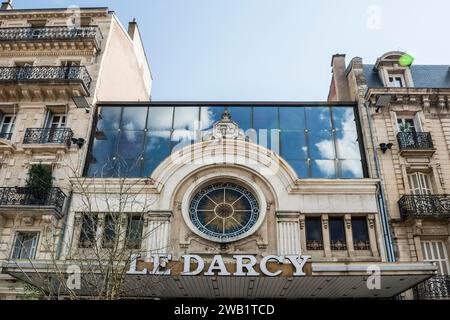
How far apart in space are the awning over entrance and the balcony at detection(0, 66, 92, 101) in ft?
27.6

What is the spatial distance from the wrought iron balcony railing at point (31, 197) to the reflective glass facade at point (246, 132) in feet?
5.30

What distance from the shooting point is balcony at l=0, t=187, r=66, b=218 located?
14867mm

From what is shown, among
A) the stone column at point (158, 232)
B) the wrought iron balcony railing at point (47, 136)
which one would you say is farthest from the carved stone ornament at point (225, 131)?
the wrought iron balcony railing at point (47, 136)

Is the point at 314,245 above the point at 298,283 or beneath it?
above

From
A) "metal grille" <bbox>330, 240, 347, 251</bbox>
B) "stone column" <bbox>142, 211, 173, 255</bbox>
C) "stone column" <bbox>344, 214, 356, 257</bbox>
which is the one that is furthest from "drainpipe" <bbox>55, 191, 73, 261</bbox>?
"stone column" <bbox>344, 214, 356, 257</bbox>

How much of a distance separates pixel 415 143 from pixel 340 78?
5311 mm

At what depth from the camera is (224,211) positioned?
15531 millimetres

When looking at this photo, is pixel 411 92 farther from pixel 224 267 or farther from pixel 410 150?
pixel 224 267

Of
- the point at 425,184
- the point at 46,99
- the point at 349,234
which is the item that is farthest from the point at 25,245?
the point at 425,184

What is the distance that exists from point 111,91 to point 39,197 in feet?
22.2

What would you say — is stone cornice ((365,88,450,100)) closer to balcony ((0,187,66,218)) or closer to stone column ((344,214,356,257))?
stone column ((344,214,356,257))

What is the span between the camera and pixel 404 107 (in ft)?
57.6
